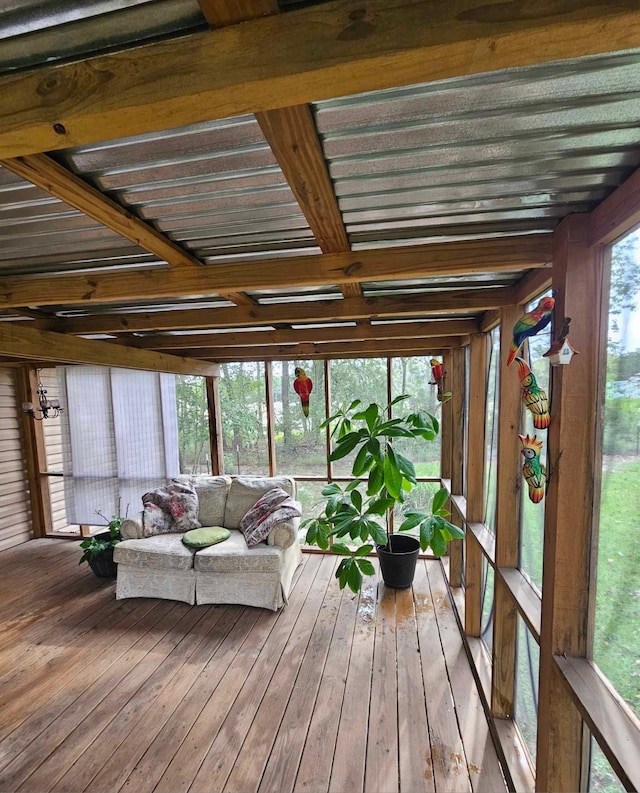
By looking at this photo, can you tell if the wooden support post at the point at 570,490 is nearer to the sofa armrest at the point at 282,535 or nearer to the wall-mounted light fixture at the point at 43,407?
the sofa armrest at the point at 282,535

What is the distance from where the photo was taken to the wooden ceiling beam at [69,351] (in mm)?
2279

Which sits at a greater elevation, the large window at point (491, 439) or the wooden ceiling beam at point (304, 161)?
the wooden ceiling beam at point (304, 161)

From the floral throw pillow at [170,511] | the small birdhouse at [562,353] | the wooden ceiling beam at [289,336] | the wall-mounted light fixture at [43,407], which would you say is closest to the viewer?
the small birdhouse at [562,353]

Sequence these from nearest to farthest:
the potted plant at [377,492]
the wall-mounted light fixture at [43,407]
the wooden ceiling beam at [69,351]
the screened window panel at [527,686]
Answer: the screened window panel at [527,686], the wooden ceiling beam at [69,351], the potted plant at [377,492], the wall-mounted light fixture at [43,407]

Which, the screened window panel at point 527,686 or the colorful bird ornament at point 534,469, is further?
the screened window panel at point 527,686

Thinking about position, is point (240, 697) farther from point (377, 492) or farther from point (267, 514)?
point (377, 492)

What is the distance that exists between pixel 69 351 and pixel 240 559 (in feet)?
6.71

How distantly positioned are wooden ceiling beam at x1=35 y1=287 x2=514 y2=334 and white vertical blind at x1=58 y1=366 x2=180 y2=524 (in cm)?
199

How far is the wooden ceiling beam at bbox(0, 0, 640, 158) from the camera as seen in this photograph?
1.69 feet

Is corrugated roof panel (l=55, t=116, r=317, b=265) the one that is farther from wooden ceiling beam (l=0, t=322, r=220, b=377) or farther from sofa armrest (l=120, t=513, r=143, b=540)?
sofa armrest (l=120, t=513, r=143, b=540)

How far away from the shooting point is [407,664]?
2527 mm

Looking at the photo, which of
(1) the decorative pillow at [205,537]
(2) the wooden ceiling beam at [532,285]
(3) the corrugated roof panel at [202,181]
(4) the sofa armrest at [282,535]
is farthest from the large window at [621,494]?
(1) the decorative pillow at [205,537]

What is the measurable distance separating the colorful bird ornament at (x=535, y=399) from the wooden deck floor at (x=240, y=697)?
1.75 metres

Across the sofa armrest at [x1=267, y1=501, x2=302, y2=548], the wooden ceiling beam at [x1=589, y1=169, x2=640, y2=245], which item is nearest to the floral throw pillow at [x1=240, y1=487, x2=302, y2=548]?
the sofa armrest at [x1=267, y1=501, x2=302, y2=548]
